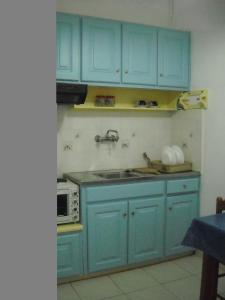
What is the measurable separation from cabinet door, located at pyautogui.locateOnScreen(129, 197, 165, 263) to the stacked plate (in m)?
0.41

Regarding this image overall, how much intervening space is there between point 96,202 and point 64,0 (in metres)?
1.79

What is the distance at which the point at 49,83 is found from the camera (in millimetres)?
258

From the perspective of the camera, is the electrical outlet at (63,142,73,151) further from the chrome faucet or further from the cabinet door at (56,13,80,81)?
the cabinet door at (56,13,80,81)

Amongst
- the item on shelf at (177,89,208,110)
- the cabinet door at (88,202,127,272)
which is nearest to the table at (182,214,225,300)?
the cabinet door at (88,202,127,272)

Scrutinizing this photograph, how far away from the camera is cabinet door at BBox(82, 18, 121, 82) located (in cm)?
259

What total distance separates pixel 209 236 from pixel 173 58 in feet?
6.46

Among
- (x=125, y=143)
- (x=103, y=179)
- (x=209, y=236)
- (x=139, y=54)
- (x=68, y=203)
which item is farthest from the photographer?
(x=125, y=143)

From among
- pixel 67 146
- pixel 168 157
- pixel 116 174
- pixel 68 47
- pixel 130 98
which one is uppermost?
pixel 68 47

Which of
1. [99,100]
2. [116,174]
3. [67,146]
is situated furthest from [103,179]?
[99,100]

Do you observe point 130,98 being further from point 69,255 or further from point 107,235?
point 69,255

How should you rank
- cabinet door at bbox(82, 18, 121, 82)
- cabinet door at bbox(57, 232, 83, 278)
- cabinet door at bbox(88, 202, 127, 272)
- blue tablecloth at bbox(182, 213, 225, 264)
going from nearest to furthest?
blue tablecloth at bbox(182, 213, 225, 264) → cabinet door at bbox(57, 232, 83, 278) → cabinet door at bbox(88, 202, 127, 272) → cabinet door at bbox(82, 18, 121, 82)

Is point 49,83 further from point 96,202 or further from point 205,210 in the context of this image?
point 205,210

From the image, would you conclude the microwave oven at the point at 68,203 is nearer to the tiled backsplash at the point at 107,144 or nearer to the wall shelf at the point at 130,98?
the tiled backsplash at the point at 107,144

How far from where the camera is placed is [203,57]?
2.95 meters
